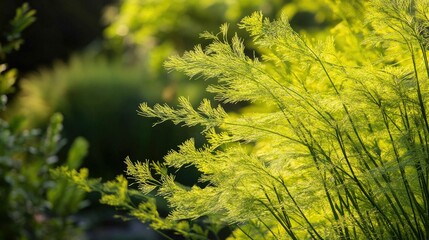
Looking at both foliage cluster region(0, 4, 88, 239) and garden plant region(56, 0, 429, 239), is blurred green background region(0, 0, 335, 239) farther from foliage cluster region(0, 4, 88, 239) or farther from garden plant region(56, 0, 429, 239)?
garden plant region(56, 0, 429, 239)

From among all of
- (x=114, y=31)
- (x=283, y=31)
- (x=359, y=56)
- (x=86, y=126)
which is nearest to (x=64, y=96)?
(x=86, y=126)

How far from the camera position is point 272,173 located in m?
2.42

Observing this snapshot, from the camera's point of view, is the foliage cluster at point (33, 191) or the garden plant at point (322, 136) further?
the foliage cluster at point (33, 191)

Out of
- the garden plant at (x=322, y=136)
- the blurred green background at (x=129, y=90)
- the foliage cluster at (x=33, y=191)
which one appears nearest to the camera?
the garden plant at (x=322, y=136)

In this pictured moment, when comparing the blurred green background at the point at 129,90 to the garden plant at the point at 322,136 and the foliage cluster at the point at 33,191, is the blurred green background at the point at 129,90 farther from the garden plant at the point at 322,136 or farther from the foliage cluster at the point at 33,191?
the garden plant at the point at 322,136

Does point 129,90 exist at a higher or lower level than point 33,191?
higher

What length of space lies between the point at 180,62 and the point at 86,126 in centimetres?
935

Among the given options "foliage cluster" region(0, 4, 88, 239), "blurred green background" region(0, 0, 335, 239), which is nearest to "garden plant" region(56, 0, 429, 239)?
"foliage cluster" region(0, 4, 88, 239)

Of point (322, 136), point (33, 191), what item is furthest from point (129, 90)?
point (322, 136)

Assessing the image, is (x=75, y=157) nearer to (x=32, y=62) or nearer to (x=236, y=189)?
(x=236, y=189)

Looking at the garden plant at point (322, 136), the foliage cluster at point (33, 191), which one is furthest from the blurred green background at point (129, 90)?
the garden plant at point (322, 136)

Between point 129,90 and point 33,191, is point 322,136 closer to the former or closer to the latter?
point 33,191

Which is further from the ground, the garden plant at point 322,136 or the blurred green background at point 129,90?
the blurred green background at point 129,90

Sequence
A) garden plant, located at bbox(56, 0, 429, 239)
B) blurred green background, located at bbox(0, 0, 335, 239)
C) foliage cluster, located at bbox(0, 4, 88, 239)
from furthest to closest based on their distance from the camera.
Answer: blurred green background, located at bbox(0, 0, 335, 239)
foliage cluster, located at bbox(0, 4, 88, 239)
garden plant, located at bbox(56, 0, 429, 239)
